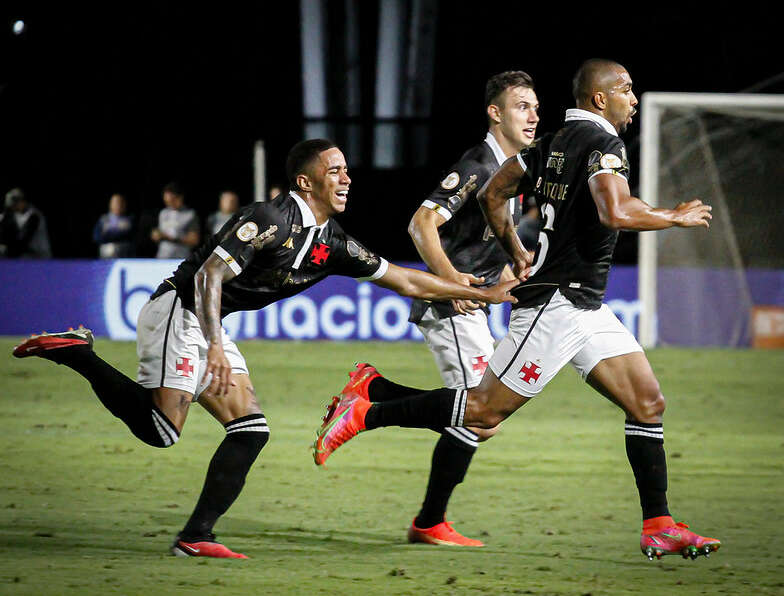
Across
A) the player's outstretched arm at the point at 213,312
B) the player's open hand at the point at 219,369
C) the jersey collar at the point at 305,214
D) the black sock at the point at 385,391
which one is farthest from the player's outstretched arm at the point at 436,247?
the player's open hand at the point at 219,369

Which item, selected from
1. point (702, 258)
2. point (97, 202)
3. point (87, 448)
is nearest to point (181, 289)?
point (87, 448)

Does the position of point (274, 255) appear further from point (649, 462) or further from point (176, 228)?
point (176, 228)

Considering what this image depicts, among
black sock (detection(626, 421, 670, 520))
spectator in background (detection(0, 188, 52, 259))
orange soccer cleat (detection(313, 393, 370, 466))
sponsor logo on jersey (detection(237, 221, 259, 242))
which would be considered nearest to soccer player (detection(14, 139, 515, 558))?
sponsor logo on jersey (detection(237, 221, 259, 242))

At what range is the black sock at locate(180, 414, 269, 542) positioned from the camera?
17.5 feet

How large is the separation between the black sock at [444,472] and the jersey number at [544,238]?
103 centimetres

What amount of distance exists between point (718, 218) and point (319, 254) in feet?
37.5

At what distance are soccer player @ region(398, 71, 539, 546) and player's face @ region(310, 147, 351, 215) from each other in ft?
2.34

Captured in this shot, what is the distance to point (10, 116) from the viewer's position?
22594mm

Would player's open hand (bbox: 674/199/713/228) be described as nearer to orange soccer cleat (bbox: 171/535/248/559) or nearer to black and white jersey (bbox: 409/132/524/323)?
black and white jersey (bbox: 409/132/524/323)

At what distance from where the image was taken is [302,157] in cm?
555

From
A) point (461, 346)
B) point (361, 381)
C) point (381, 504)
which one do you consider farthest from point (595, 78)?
point (381, 504)

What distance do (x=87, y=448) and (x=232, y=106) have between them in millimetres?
15453

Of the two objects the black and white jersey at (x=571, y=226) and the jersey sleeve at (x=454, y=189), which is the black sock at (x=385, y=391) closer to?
the black and white jersey at (x=571, y=226)

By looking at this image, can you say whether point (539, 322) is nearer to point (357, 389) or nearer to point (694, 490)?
point (357, 389)
